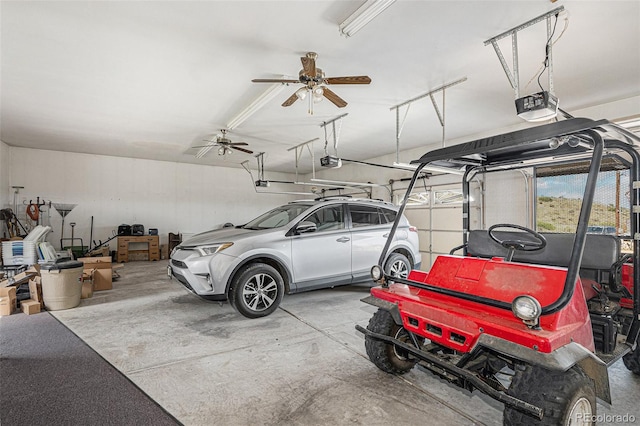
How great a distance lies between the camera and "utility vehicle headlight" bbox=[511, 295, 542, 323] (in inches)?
57.1

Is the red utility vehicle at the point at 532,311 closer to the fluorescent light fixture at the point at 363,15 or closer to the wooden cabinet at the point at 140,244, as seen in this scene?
the fluorescent light fixture at the point at 363,15

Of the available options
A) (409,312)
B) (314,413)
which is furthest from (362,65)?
(314,413)

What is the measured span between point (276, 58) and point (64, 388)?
357 centimetres

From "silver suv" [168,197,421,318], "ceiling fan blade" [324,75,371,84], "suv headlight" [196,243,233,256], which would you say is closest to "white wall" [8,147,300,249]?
"silver suv" [168,197,421,318]

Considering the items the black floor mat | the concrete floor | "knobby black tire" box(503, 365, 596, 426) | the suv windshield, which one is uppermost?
the suv windshield

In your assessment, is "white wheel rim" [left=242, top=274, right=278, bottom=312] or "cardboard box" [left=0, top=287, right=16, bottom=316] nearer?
"white wheel rim" [left=242, top=274, right=278, bottom=312]

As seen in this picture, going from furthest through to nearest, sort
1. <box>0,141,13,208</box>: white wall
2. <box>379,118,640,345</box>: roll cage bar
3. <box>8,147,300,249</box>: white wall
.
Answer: <box>8,147,300,249</box>: white wall, <box>0,141,13,208</box>: white wall, <box>379,118,640,345</box>: roll cage bar

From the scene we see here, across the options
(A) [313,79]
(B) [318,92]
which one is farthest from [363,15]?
(B) [318,92]

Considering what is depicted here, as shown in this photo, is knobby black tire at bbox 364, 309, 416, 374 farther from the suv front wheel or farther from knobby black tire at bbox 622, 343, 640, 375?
the suv front wheel

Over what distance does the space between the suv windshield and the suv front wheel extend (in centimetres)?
72

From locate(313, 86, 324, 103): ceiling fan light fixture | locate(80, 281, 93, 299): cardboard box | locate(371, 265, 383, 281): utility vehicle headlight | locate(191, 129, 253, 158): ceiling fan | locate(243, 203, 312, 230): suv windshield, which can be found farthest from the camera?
locate(191, 129, 253, 158): ceiling fan

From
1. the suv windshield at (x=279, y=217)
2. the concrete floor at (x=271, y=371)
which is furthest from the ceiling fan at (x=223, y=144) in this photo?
the concrete floor at (x=271, y=371)

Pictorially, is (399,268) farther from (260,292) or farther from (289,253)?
(260,292)

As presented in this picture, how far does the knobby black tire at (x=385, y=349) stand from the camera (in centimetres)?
230
